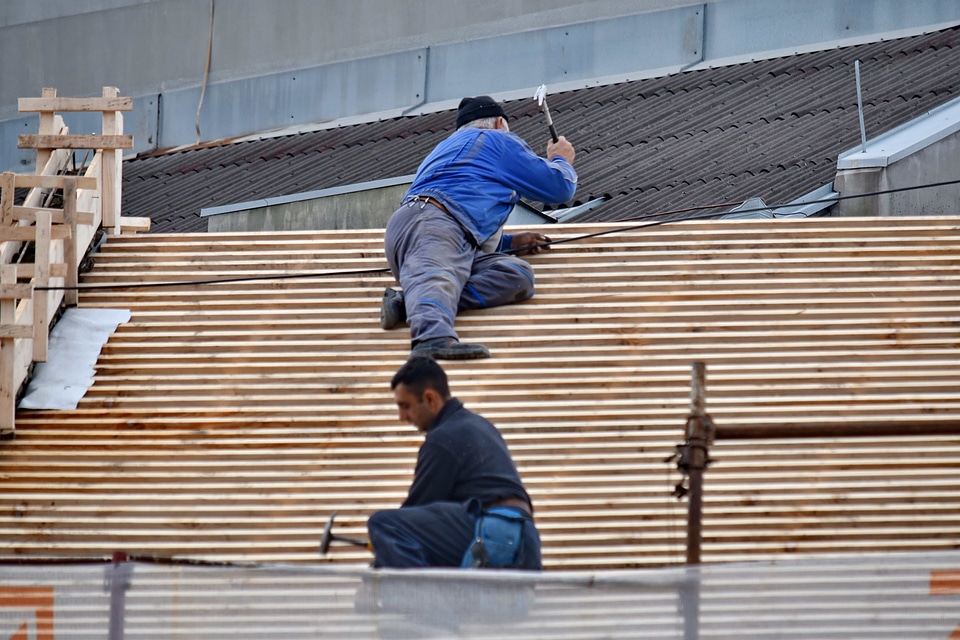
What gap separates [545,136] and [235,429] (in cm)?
627

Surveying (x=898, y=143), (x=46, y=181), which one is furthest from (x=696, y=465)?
(x=898, y=143)

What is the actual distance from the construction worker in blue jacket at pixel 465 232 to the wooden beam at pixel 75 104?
1.85 m

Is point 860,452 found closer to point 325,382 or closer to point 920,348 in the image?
point 920,348

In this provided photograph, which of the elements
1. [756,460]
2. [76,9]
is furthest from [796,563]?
[76,9]

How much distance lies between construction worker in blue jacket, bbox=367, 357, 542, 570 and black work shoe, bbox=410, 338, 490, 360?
1719 mm

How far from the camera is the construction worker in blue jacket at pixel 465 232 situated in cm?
660

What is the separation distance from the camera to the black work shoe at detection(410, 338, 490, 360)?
639 cm

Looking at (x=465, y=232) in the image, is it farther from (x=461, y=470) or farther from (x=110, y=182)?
(x=461, y=470)

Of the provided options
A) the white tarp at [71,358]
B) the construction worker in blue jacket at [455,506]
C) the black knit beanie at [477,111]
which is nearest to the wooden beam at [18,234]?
the white tarp at [71,358]

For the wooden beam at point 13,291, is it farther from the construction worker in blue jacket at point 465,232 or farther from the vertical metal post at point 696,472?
the vertical metal post at point 696,472

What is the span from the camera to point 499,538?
4.48 metres

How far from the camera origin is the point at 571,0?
13898 millimetres

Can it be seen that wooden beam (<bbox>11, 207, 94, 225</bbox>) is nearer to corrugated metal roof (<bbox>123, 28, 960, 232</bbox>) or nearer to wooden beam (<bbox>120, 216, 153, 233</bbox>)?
wooden beam (<bbox>120, 216, 153, 233</bbox>)

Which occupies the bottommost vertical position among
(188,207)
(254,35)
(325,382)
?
(325,382)
